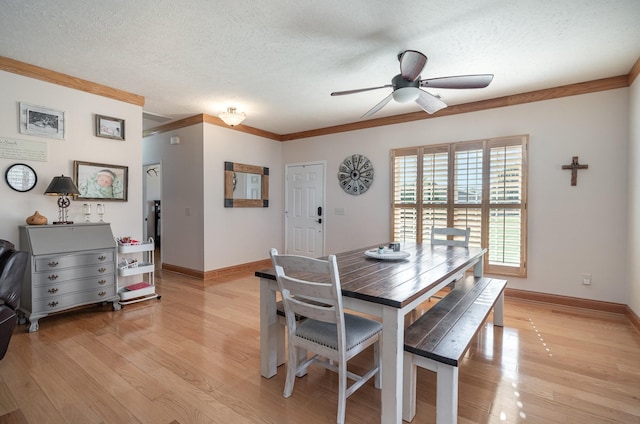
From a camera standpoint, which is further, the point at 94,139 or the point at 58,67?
the point at 94,139

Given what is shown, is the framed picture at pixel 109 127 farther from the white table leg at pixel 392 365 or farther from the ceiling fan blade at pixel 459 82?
the white table leg at pixel 392 365

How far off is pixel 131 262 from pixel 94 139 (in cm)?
147

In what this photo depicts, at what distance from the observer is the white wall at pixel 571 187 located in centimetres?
321

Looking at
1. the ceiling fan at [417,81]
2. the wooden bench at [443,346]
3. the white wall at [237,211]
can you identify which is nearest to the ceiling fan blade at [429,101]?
the ceiling fan at [417,81]

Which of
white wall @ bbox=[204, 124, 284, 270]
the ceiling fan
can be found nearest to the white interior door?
white wall @ bbox=[204, 124, 284, 270]

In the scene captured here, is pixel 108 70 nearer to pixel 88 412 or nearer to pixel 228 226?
pixel 228 226

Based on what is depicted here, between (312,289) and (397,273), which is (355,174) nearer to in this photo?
(397,273)

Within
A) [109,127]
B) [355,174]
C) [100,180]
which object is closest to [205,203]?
[100,180]

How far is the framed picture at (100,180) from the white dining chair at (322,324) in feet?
9.47

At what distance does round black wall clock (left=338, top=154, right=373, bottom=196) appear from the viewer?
16.0 feet

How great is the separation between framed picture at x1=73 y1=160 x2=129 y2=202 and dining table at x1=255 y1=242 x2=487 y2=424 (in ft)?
8.71

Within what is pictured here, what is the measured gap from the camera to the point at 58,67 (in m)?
3.03

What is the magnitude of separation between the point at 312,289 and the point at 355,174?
11.9ft

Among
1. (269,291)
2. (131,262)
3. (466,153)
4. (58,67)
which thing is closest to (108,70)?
(58,67)
